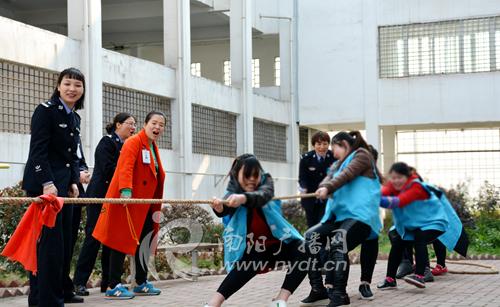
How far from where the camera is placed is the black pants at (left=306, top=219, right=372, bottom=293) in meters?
8.05

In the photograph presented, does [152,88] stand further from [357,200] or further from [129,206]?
[357,200]

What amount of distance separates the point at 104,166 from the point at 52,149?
200 centimetres

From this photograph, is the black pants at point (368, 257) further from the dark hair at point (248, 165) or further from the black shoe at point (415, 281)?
the dark hair at point (248, 165)

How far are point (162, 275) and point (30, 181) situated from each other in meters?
4.79

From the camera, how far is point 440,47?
25797mm

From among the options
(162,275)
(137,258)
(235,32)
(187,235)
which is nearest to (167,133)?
(235,32)

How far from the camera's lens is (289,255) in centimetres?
731

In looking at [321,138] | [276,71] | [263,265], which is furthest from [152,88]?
[263,265]

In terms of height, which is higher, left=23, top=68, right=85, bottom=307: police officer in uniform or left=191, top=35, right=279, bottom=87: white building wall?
left=191, top=35, right=279, bottom=87: white building wall

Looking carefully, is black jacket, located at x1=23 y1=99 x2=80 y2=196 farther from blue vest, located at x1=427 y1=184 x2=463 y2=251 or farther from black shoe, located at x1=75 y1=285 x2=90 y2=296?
blue vest, located at x1=427 y1=184 x2=463 y2=251

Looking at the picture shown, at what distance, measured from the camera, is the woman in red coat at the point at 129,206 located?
9.22 metres

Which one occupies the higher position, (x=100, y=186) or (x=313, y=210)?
(x=100, y=186)

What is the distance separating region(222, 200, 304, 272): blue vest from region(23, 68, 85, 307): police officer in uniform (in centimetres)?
141

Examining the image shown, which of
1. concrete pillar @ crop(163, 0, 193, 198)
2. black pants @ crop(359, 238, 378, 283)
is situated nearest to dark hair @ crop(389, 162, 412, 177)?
black pants @ crop(359, 238, 378, 283)
